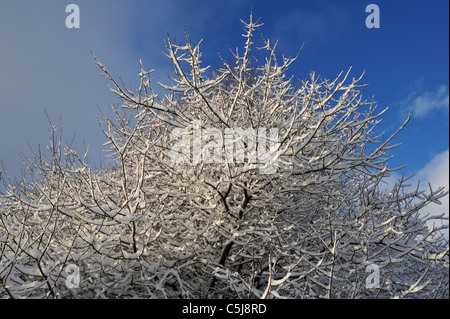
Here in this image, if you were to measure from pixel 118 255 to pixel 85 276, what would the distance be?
2.11 feet

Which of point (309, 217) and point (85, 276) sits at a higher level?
point (309, 217)

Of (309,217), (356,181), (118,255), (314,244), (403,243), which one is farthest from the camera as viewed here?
(356,181)

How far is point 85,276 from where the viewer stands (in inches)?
168

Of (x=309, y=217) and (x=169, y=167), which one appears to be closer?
(x=169, y=167)
